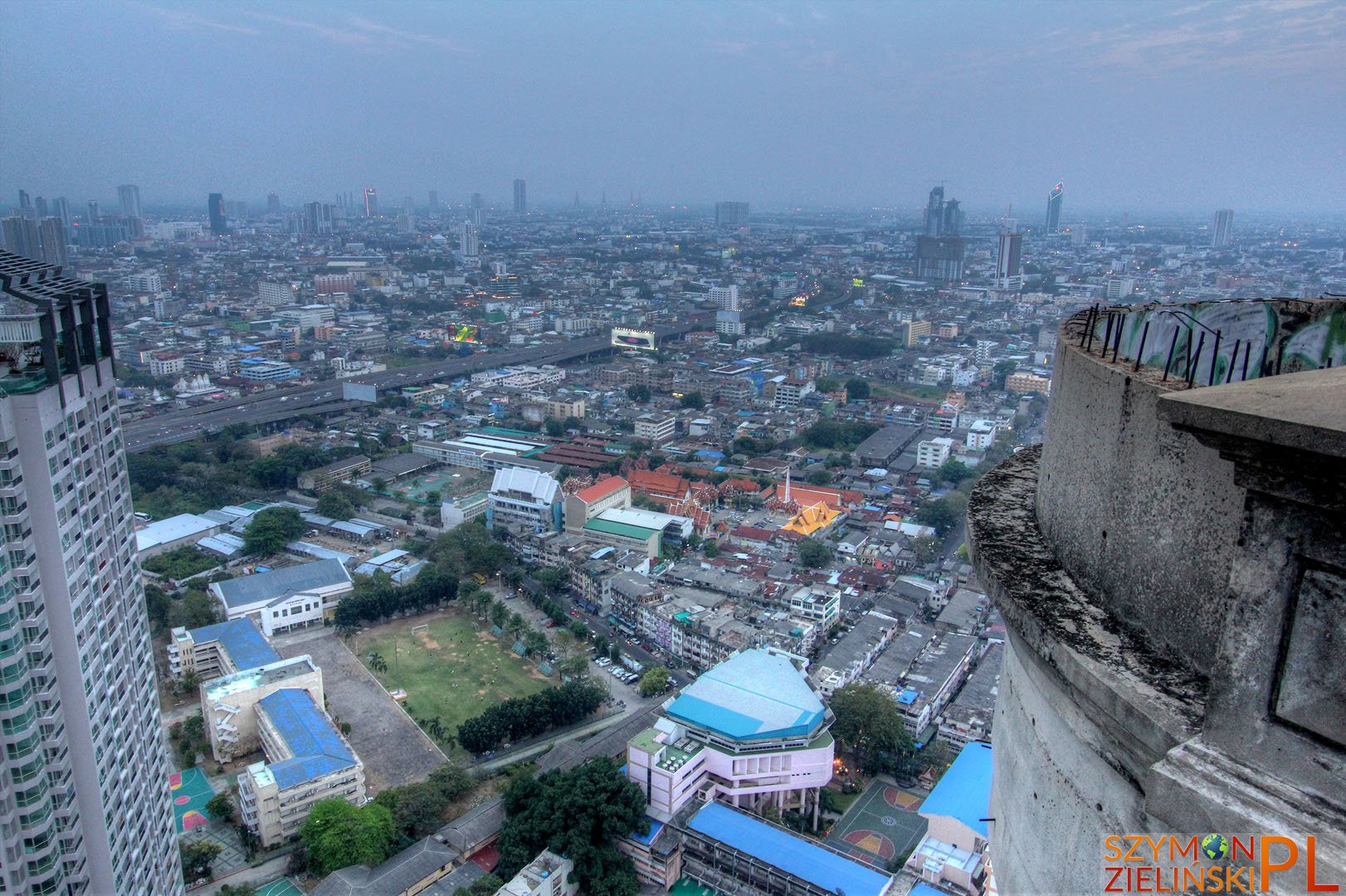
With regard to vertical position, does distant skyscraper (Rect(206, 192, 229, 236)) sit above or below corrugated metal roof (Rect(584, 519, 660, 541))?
above

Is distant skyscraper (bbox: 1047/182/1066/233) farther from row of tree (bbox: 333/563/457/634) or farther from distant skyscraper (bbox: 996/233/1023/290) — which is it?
row of tree (bbox: 333/563/457/634)

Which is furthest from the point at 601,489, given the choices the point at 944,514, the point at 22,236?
the point at 22,236

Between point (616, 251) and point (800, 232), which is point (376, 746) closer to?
point (616, 251)

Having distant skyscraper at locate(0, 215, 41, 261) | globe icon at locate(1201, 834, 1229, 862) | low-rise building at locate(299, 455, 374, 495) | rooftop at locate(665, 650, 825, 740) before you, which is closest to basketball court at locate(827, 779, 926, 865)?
rooftop at locate(665, 650, 825, 740)

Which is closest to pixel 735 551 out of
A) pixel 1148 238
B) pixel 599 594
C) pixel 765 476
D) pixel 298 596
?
pixel 599 594

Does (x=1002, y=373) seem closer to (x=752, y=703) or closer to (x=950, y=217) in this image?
(x=752, y=703)

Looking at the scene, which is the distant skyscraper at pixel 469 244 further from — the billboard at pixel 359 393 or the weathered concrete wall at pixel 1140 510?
the weathered concrete wall at pixel 1140 510
